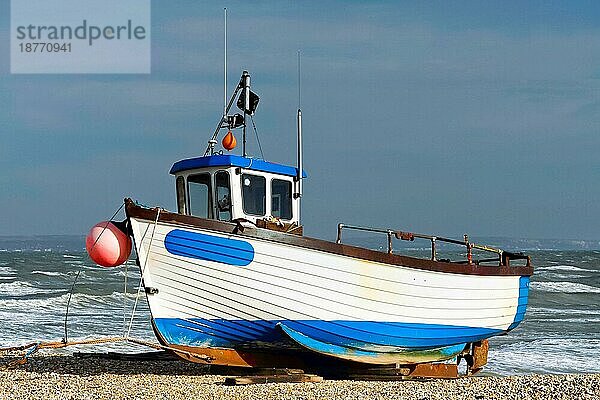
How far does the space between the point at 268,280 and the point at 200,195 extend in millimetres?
1677

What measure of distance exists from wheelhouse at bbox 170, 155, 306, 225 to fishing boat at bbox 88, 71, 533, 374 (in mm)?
15

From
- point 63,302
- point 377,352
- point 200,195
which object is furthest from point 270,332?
point 63,302

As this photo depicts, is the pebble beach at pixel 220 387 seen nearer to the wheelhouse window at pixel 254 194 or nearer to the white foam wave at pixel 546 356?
the wheelhouse window at pixel 254 194

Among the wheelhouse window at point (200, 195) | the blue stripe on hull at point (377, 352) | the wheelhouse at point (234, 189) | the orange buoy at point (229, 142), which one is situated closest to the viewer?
the blue stripe on hull at point (377, 352)

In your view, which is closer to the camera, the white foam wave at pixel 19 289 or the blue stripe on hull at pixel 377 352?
the blue stripe on hull at pixel 377 352

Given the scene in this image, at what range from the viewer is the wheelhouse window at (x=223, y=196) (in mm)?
11531

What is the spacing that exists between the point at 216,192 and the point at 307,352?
92.6 inches

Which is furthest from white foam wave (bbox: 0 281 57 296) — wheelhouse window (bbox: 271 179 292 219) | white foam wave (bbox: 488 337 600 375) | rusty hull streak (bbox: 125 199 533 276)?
rusty hull streak (bbox: 125 199 533 276)

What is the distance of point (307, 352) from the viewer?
11602 mm

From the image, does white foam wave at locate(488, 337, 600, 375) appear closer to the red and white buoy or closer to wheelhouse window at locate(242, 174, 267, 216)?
wheelhouse window at locate(242, 174, 267, 216)

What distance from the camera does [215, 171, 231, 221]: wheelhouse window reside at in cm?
1153

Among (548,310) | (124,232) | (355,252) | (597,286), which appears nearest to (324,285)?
(355,252)

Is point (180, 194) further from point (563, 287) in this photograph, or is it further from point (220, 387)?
point (563, 287)

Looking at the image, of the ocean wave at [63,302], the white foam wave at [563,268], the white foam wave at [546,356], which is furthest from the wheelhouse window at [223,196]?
the white foam wave at [563,268]
